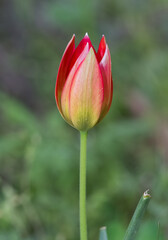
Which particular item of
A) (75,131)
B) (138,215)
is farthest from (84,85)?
(75,131)

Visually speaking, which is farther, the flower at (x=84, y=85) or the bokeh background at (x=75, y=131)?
the bokeh background at (x=75, y=131)

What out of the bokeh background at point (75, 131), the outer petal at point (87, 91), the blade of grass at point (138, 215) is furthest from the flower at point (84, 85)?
the bokeh background at point (75, 131)

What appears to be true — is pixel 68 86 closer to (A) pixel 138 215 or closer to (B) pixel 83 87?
(B) pixel 83 87

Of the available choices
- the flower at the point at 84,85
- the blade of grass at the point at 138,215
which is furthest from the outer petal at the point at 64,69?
the blade of grass at the point at 138,215

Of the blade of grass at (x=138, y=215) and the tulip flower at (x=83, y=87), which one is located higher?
the tulip flower at (x=83, y=87)

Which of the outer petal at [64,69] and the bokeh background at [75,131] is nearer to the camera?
the outer petal at [64,69]

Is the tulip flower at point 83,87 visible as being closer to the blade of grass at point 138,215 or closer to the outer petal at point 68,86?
the outer petal at point 68,86
